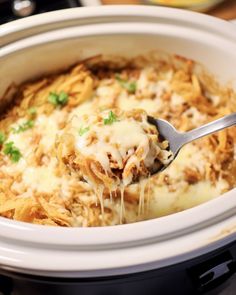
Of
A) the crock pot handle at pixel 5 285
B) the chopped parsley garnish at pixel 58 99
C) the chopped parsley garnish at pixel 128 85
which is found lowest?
the crock pot handle at pixel 5 285

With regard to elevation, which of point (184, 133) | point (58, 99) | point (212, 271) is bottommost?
point (212, 271)

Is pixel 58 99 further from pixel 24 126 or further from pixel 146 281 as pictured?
pixel 146 281

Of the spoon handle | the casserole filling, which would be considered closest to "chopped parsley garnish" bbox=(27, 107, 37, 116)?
the casserole filling

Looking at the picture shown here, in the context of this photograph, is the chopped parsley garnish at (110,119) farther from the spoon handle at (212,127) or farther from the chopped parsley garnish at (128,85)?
the chopped parsley garnish at (128,85)

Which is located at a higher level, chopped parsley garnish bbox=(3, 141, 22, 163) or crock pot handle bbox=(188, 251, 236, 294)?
chopped parsley garnish bbox=(3, 141, 22, 163)

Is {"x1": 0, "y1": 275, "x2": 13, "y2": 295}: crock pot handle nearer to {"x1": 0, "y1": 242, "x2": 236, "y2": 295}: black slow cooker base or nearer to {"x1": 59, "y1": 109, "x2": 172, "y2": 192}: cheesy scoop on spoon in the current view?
{"x1": 0, "y1": 242, "x2": 236, "y2": 295}: black slow cooker base

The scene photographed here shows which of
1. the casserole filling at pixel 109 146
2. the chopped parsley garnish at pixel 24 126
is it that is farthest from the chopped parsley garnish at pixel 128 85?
the chopped parsley garnish at pixel 24 126

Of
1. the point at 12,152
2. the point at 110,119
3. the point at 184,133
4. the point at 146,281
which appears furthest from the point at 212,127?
the point at 12,152
